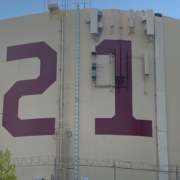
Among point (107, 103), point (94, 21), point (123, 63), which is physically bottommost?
point (107, 103)

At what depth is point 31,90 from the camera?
1032 inches

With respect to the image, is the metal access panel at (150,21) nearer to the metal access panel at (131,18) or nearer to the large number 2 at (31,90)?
the metal access panel at (131,18)

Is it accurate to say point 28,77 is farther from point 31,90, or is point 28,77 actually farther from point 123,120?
point 123,120

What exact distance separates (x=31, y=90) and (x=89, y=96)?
414 centimetres

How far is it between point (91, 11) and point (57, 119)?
7.98m

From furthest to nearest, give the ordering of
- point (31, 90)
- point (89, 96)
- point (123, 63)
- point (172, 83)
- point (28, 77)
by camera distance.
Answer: point (172, 83)
point (28, 77)
point (31, 90)
point (123, 63)
point (89, 96)

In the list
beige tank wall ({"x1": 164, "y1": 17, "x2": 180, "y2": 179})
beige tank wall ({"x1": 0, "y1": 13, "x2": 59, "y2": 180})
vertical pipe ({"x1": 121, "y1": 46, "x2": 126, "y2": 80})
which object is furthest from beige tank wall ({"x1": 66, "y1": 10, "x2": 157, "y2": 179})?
beige tank wall ({"x1": 0, "y1": 13, "x2": 59, "y2": 180})

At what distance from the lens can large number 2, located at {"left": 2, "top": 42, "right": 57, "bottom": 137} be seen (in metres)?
25.3

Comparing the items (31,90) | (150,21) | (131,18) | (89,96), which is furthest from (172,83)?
(31,90)

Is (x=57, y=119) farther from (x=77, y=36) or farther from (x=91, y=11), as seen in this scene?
(x=91, y=11)

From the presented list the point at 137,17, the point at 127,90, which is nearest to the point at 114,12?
the point at 137,17

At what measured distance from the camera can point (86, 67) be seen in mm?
25922

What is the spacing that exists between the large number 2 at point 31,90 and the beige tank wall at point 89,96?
0.36 m

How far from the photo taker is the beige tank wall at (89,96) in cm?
2455
